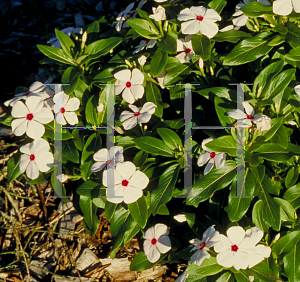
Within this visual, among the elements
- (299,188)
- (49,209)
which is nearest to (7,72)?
(49,209)

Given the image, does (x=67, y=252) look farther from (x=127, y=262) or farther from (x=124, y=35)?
(x=124, y=35)

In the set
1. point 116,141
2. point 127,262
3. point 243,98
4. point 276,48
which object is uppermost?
point 276,48

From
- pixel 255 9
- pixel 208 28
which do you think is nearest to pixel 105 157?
pixel 208 28

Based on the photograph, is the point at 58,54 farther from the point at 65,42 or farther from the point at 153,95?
the point at 153,95

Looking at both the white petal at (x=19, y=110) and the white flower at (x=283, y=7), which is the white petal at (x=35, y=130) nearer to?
the white petal at (x=19, y=110)


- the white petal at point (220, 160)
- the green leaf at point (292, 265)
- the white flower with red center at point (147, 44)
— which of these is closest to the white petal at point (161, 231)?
the white petal at point (220, 160)

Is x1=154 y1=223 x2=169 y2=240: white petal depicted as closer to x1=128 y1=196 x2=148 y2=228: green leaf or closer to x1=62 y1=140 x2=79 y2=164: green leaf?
x1=128 y1=196 x2=148 y2=228: green leaf

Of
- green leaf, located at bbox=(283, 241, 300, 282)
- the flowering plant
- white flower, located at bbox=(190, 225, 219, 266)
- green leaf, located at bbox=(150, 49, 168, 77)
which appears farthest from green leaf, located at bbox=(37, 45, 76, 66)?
green leaf, located at bbox=(283, 241, 300, 282)

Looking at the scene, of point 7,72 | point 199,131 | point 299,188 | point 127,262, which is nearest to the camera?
point 299,188
